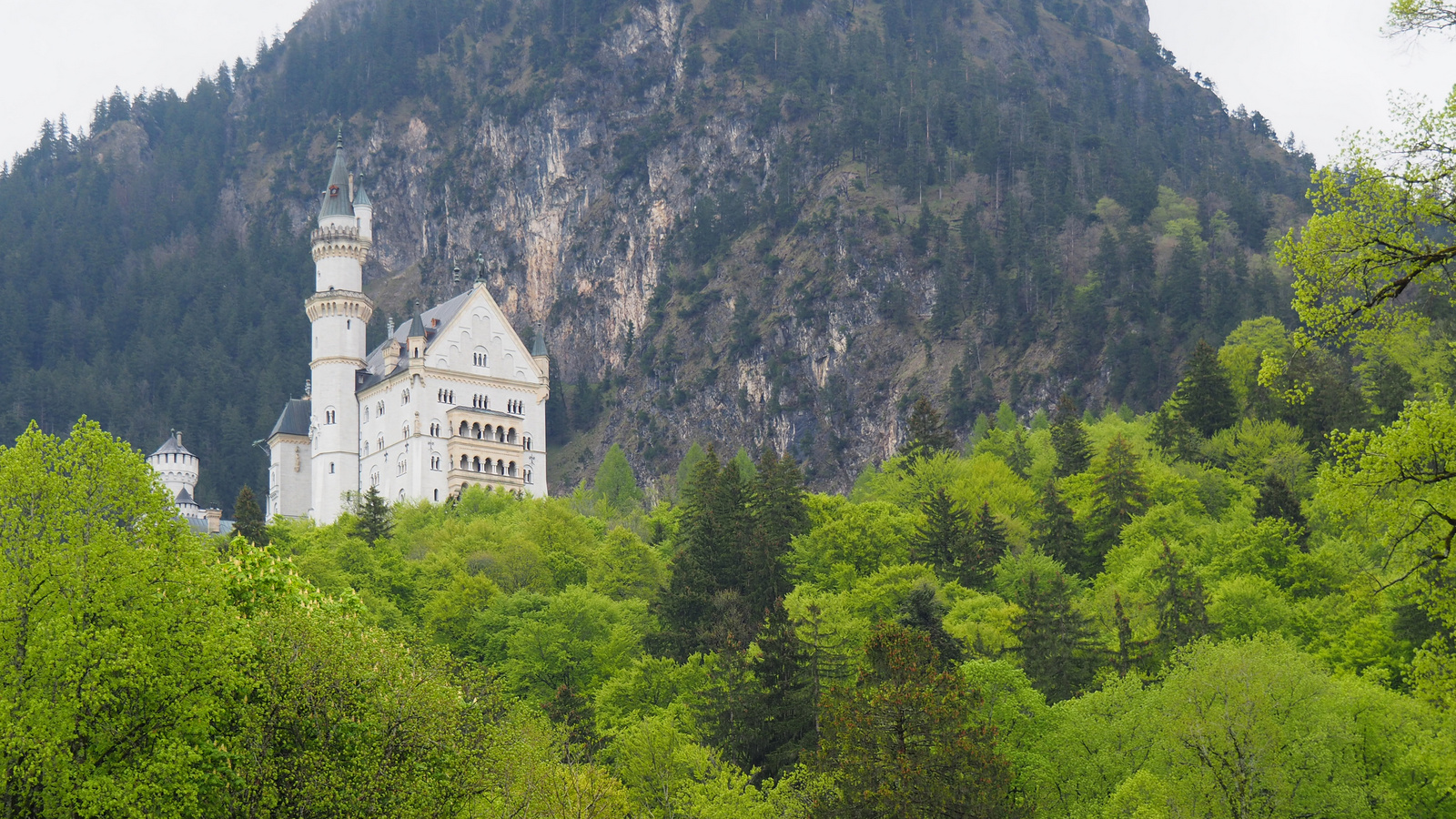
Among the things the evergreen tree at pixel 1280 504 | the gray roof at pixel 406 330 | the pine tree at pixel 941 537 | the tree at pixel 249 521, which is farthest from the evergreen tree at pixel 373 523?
the evergreen tree at pixel 1280 504

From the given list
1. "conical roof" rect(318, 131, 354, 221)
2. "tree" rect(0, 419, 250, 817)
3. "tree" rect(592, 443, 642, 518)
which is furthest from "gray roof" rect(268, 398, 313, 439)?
"tree" rect(0, 419, 250, 817)

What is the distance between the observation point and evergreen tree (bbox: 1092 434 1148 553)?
250 ft

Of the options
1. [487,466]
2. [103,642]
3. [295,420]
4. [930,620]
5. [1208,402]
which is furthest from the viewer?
[295,420]

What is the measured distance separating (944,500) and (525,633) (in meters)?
19.7

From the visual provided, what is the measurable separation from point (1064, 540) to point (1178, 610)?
16.6 m

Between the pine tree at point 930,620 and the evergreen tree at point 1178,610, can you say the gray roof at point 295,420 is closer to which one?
the pine tree at point 930,620

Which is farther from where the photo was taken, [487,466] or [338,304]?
[338,304]

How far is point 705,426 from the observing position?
7382 inches

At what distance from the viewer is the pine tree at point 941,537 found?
234ft

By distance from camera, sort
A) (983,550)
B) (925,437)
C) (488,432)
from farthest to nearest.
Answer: (488,432) < (925,437) < (983,550)

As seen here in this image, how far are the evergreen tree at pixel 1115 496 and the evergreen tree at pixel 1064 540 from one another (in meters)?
0.93

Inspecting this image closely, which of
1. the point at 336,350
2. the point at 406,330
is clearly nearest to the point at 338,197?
the point at 406,330

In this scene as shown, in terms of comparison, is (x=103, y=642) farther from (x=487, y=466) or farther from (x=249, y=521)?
(x=487, y=466)

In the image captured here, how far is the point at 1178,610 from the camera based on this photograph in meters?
58.4
